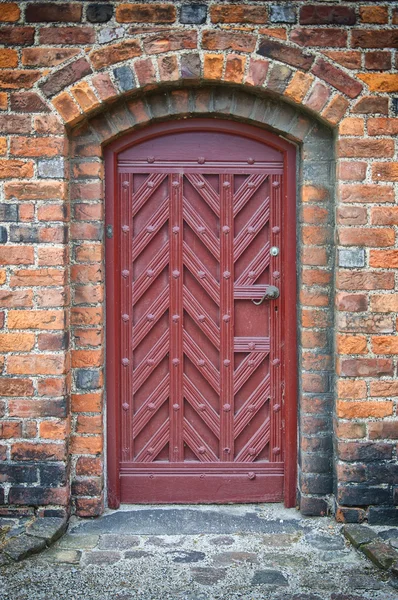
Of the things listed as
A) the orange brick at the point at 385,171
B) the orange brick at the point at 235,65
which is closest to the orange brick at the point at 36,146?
the orange brick at the point at 235,65

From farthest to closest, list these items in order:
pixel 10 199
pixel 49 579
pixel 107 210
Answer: pixel 107 210 → pixel 10 199 → pixel 49 579

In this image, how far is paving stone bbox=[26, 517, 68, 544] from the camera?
363 cm

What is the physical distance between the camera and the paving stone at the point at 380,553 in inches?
133

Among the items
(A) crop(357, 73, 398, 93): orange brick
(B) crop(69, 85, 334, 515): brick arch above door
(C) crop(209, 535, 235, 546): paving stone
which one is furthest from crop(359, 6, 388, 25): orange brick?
(C) crop(209, 535, 235, 546): paving stone

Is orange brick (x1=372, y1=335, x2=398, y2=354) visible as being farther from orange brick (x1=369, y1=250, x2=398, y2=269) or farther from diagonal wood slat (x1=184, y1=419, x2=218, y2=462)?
diagonal wood slat (x1=184, y1=419, x2=218, y2=462)

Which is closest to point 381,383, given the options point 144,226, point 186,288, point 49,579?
point 186,288

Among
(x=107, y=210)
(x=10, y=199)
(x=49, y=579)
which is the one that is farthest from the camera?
(x=107, y=210)

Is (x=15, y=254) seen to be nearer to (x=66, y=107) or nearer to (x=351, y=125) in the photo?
(x=66, y=107)

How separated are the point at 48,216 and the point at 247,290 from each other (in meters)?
1.19

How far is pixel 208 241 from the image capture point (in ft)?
13.1

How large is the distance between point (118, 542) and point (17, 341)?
3.93 ft

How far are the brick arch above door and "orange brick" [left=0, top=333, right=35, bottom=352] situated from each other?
256mm

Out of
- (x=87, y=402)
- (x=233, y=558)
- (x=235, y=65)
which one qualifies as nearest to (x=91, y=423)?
(x=87, y=402)

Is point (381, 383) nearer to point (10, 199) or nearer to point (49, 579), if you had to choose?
point (49, 579)
